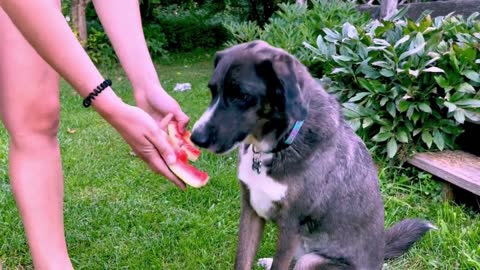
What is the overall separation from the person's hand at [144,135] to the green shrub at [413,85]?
214 cm

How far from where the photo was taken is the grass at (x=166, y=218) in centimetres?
267

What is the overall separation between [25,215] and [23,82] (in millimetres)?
519

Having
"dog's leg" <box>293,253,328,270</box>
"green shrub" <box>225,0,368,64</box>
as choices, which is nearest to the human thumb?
"dog's leg" <box>293,253,328,270</box>

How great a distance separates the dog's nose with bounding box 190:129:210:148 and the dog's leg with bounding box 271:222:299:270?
51 centimetres

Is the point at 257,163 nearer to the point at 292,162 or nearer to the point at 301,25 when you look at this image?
the point at 292,162

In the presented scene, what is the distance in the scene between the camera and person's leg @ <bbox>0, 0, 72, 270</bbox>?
1874 mm

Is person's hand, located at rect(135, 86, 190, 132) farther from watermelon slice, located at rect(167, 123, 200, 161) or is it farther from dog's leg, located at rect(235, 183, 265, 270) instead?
dog's leg, located at rect(235, 183, 265, 270)

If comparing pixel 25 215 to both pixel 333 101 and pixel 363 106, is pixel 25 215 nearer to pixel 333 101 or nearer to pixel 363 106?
pixel 333 101

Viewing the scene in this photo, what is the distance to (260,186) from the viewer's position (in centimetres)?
220

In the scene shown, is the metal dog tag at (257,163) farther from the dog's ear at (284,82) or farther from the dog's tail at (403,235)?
the dog's tail at (403,235)

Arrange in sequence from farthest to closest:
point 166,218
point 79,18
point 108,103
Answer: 1. point 79,18
2. point 166,218
3. point 108,103

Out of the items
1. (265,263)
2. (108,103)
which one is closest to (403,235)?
(265,263)

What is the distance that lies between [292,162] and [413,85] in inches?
66.7

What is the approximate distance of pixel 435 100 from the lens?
3.49 m
